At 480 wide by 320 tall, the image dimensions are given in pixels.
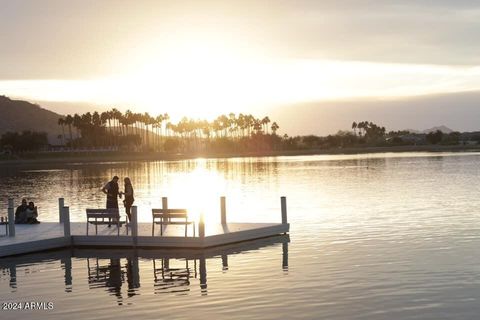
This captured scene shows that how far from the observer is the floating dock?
94.8 ft

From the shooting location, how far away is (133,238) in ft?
97.1

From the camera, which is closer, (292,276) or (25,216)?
(292,276)

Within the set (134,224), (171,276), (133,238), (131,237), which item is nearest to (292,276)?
(171,276)

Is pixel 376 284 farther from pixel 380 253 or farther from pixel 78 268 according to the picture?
pixel 78 268

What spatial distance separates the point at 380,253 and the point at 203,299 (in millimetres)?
9448

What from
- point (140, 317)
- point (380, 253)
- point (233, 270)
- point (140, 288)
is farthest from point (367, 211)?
point (140, 317)

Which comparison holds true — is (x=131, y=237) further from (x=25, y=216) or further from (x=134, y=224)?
(x=25, y=216)

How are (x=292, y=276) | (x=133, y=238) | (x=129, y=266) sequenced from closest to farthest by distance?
(x=292, y=276)
(x=129, y=266)
(x=133, y=238)

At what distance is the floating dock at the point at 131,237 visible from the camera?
28891 mm

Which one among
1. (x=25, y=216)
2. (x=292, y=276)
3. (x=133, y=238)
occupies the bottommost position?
(x=292, y=276)

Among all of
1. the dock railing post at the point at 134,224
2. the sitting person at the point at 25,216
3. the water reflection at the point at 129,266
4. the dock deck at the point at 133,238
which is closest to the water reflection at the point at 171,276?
the water reflection at the point at 129,266

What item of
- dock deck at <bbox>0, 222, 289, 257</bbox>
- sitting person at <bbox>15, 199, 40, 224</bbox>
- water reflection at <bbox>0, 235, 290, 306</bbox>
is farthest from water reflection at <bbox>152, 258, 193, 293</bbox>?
sitting person at <bbox>15, 199, 40, 224</bbox>

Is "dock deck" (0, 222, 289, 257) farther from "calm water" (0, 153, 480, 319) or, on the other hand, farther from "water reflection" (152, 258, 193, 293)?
"water reflection" (152, 258, 193, 293)

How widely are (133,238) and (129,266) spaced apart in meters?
3.16
